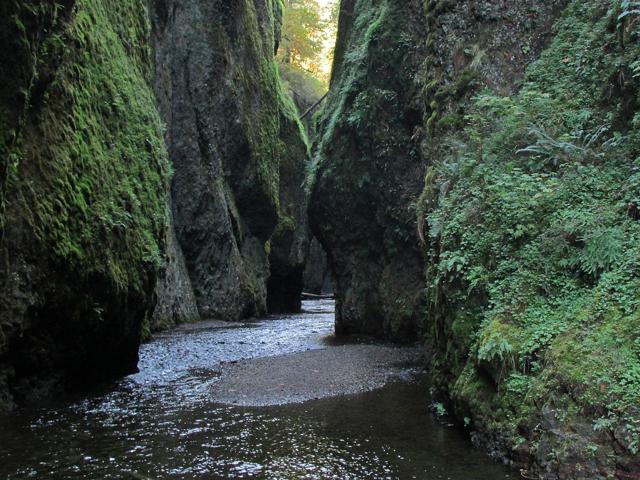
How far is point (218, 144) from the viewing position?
25.4 m

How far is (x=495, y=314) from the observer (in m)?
7.21

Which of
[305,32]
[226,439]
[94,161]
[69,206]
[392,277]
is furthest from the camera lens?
[305,32]

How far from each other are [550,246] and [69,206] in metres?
7.25

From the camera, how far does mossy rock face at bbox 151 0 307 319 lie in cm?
2355

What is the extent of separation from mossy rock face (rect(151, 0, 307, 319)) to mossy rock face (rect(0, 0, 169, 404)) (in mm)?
10796

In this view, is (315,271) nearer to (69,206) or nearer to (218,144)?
(218,144)

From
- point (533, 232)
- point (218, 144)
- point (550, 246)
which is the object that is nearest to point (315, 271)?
point (218, 144)

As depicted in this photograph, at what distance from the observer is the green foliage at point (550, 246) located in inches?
227

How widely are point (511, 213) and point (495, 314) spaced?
1.60 meters

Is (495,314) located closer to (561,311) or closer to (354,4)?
(561,311)

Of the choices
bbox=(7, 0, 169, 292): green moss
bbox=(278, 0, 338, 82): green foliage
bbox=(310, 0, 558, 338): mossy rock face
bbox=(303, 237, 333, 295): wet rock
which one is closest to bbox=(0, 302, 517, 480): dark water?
bbox=(7, 0, 169, 292): green moss

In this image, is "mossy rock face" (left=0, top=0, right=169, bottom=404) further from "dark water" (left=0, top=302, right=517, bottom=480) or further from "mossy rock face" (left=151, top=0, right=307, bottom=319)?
"mossy rock face" (left=151, top=0, right=307, bottom=319)

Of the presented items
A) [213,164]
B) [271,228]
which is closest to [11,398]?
[213,164]

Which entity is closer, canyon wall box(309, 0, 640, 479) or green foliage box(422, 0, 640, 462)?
canyon wall box(309, 0, 640, 479)
